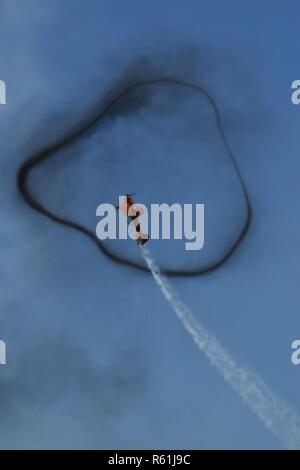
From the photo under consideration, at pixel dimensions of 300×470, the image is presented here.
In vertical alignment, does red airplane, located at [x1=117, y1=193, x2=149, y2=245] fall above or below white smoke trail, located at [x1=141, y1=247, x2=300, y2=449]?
above

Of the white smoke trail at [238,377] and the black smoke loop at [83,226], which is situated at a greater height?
the black smoke loop at [83,226]

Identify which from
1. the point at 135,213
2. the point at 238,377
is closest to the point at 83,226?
the point at 135,213

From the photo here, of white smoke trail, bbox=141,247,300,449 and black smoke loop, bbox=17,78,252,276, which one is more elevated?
black smoke loop, bbox=17,78,252,276
